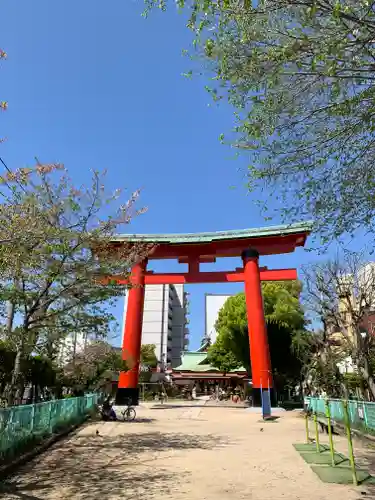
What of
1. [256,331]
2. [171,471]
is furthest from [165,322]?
[171,471]

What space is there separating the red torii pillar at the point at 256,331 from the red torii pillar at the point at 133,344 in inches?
238

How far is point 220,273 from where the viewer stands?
953 inches

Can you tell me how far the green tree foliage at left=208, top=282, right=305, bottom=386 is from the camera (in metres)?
27.1

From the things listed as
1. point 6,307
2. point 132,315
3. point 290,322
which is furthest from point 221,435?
point 290,322

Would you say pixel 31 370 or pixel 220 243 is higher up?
pixel 220 243

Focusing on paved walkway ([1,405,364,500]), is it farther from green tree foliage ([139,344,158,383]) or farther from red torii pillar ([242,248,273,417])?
green tree foliage ([139,344,158,383])

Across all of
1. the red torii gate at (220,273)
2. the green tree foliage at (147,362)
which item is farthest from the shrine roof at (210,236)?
the green tree foliage at (147,362)

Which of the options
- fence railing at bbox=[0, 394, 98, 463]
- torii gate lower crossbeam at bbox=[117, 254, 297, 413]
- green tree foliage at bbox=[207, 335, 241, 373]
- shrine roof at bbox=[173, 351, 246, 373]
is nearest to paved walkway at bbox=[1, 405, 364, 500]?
fence railing at bbox=[0, 394, 98, 463]

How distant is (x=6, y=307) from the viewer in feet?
34.6

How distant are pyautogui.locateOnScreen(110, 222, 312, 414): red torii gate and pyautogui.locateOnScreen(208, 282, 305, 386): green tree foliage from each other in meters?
4.68

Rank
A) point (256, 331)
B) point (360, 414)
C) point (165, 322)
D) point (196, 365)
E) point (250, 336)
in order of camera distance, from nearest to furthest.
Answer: point (360, 414)
point (256, 331)
point (250, 336)
point (196, 365)
point (165, 322)

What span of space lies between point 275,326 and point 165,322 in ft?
152

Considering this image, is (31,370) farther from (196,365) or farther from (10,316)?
(196,365)

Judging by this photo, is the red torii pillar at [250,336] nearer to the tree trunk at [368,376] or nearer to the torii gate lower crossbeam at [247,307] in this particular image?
the torii gate lower crossbeam at [247,307]
